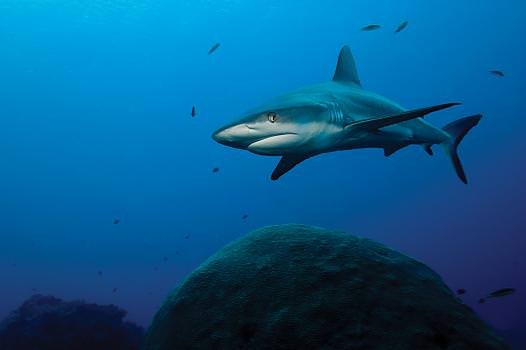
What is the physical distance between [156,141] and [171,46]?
80.5ft

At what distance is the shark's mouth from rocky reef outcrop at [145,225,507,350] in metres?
0.98

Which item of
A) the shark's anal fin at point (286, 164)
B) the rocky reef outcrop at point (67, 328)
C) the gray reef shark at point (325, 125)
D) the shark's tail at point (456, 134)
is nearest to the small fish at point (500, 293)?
the shark's tail at point (456, 134)

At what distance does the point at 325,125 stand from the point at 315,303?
7.87ft

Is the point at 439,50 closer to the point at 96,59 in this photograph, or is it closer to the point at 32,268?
the point at 96,59

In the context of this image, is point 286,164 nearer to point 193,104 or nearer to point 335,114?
point 335,114

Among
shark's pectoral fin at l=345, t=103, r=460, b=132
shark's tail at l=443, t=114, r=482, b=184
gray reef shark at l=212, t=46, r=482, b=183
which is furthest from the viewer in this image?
shark's tail at l=443, t=114, r=482, b=184

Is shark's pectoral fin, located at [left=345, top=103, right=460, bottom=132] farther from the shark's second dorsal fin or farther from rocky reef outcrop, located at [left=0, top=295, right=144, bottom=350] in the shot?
rocky reef outcrop, located at [left=0, top=295, right=144, bottom=350]

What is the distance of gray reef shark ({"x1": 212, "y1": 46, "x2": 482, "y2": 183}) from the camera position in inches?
149

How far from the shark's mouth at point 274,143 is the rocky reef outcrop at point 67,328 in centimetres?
1106

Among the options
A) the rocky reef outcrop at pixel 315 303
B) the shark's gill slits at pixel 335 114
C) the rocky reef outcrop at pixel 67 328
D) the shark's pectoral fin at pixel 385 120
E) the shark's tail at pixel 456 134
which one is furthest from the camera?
the rocky reef outcrop at pixel 67 328

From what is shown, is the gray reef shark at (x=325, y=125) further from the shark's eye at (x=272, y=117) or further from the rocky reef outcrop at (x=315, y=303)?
the rocky reef outcrop at (x=315, y=303)

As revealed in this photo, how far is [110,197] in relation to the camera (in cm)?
8219

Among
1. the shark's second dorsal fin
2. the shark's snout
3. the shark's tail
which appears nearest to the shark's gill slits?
the shark's snout

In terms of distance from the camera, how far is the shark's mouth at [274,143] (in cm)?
383
